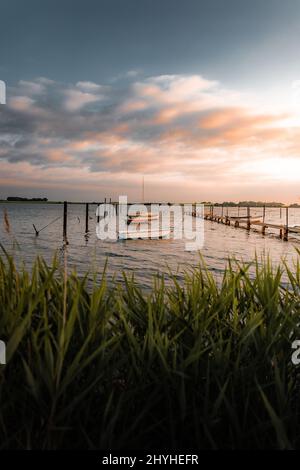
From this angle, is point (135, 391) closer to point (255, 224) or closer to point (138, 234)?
point (138, 234)

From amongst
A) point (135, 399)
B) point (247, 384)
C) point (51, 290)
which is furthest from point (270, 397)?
point (51, 290)

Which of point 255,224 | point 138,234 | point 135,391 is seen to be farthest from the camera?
point 255,224

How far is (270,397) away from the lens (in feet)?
8.55

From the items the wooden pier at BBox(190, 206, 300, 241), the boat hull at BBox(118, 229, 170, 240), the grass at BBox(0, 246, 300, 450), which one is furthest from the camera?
the boat hull at BBox(118, 229, 170, 240)

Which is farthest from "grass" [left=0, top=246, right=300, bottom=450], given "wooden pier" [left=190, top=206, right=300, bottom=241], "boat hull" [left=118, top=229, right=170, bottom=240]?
"boat hull" [left=118, top=229, right=170, bottom=240]

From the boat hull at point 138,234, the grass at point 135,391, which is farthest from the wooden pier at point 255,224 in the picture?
the grass at point 135,391

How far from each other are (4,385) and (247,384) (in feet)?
5.68

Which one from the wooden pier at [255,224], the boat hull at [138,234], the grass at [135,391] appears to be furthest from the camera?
the boat hull at [138,234]

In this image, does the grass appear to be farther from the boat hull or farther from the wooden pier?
the boat hull

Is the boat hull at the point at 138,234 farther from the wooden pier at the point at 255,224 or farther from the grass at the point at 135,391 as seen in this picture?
the grass at the point at 135,391

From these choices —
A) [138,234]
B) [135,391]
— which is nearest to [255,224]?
[138,234]
